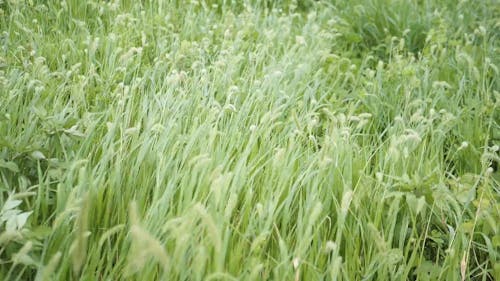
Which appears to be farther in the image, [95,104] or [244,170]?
[95,104]

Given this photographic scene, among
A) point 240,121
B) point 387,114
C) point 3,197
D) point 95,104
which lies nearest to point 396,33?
point 387,114

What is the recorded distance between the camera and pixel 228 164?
2.04 meters

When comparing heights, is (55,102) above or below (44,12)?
below

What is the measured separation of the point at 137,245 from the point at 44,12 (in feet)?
10.5

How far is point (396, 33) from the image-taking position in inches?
176

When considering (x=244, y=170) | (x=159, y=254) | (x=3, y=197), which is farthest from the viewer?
(x=244, y=170)

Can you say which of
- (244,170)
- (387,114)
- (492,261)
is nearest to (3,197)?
(244,170)

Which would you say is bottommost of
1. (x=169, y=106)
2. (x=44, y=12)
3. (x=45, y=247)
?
(x=45, y=247)

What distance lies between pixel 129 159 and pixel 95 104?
0.63m

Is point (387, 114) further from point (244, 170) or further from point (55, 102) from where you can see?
point (55, 102)

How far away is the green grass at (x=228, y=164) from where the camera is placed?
158 cm

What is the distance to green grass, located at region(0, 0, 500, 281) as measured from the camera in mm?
1583

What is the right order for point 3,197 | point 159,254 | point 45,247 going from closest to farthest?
point 159,254
point 45,247
point 3,197

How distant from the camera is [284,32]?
12.6 ft
